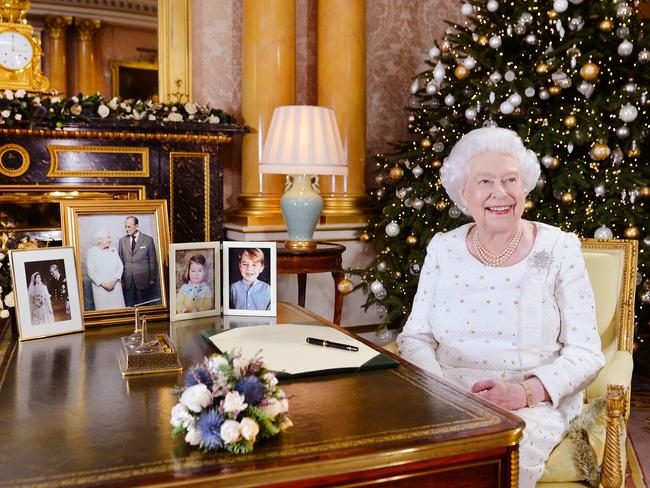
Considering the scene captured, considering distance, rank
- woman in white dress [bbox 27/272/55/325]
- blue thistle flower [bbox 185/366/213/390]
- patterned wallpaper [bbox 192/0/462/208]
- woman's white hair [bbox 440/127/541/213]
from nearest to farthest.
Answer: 1. blue thistle flower [bbox 185/366/213/390]
2. woman in white dress [bbox 27/272/55/325]
3. woman's white hair [bbox 440/127/541/213]
4. patterned wallpaper [bbox 192/0/462/208]

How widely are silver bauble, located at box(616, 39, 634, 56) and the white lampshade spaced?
63.1 inches

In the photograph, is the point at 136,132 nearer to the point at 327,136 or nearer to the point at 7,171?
the point at 7,171

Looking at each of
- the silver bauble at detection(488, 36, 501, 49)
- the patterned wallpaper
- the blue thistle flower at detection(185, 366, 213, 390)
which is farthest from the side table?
the blue thistle flower at detection(185, 366, 213, 390)

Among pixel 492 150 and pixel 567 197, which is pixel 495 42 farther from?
pixel 492 150

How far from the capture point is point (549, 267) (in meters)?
1.89

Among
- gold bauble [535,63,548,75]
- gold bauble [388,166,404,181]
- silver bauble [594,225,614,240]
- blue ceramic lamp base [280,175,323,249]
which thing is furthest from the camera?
gold bauble [388,166,404,181]

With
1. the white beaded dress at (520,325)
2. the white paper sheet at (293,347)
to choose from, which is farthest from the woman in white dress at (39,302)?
the white beaded dress at (520,325)

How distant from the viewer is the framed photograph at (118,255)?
1.73 metres

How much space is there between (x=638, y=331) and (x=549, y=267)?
6.58ft

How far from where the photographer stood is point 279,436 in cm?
106

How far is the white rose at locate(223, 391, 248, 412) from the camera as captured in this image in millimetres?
1008

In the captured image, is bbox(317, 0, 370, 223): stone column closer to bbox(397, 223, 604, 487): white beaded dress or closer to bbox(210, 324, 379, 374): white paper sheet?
bbox(397, 223, 604, 487): white beaded dress

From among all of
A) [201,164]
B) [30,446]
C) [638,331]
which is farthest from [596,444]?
[201,164]

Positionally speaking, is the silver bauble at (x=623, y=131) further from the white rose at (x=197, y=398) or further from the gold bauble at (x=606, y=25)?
the white rose at (x=197, y=398)
